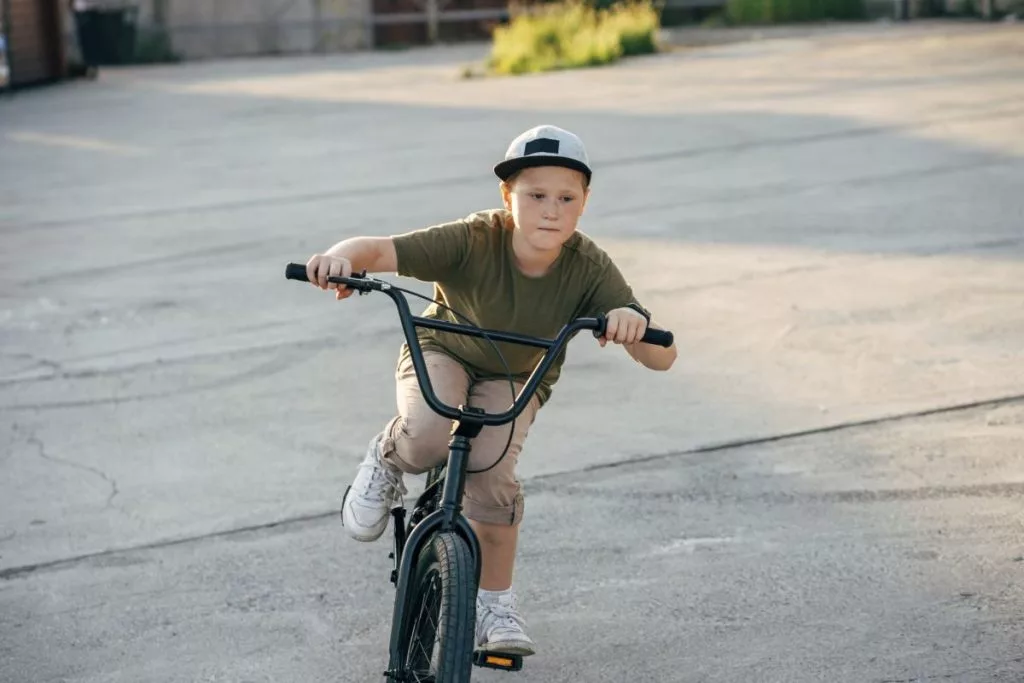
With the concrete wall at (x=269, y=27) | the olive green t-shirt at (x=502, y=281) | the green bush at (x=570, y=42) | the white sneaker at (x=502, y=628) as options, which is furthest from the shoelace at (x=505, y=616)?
the concrete wall at (x=269, y=27)

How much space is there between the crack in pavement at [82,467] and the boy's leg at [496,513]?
85.3 inches

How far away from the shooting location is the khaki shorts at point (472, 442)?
13.4 ft

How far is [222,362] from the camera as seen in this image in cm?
780

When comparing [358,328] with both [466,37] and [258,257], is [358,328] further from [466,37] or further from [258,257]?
[466,37]

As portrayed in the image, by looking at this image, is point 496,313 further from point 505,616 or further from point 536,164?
point 505,616

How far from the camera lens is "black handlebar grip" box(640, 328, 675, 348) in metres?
3.74

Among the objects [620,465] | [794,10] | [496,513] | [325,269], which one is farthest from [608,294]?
[794,10]

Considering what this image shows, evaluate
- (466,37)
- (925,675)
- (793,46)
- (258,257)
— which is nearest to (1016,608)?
(925,675)

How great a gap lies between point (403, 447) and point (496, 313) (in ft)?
1.39

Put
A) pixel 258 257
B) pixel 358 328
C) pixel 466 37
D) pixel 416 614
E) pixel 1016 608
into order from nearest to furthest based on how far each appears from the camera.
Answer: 1. pixel 416 614
2. pixel 1016 608
3. pixel 358 328
4. pixel 258 257
5. pixel 466 37

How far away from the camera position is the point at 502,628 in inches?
164

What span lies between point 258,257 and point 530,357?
6.22 meters

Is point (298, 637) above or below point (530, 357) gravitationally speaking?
below

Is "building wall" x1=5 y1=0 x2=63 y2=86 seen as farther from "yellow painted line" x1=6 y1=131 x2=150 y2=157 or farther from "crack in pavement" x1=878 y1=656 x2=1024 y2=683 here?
"crack in pavement" x1=878 y1=656 x2=1024 y2=683
